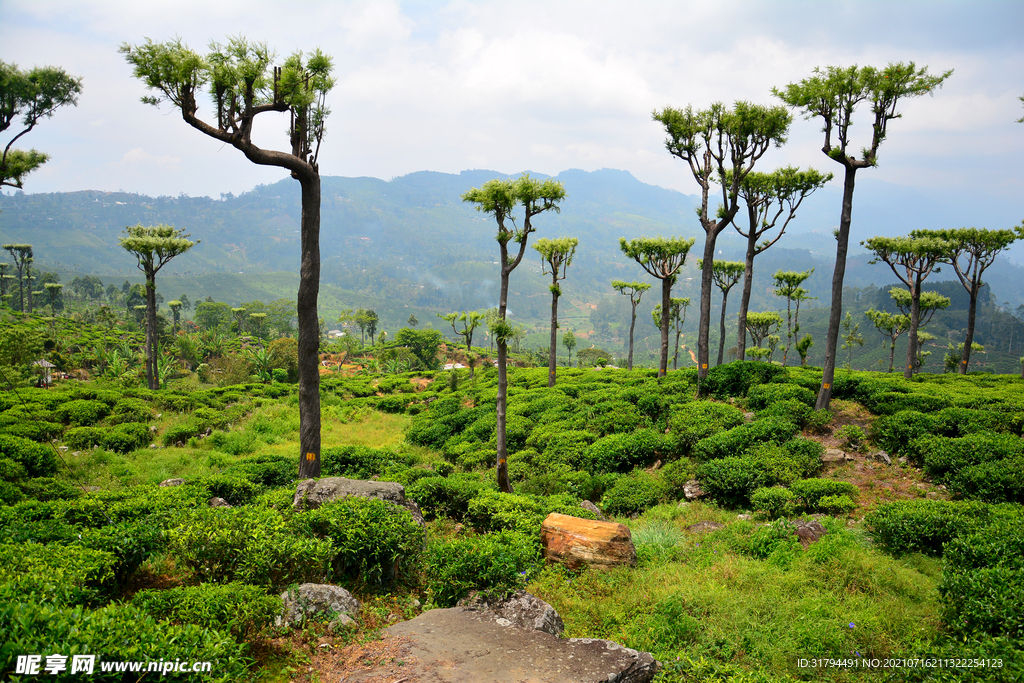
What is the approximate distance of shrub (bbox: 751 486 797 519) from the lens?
391 inches

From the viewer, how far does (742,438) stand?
42.3 feet

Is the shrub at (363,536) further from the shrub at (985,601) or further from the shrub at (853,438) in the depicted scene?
the shrub at (853,438)

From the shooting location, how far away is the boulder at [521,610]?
6012mm

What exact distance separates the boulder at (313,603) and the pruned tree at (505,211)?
580 cm

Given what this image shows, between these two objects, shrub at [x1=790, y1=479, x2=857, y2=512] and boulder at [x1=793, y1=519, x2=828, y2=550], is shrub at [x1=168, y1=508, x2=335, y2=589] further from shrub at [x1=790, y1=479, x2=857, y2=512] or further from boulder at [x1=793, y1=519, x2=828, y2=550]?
shrub at [x1=790, y1=479, x2=857, y2=512]

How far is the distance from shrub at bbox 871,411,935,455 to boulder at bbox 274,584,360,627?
1309cm

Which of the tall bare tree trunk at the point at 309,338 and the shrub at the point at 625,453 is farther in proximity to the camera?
the shrub at the point at 625,453

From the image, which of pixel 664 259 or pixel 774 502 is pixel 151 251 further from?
pixel 774 502

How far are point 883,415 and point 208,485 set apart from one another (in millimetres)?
17565

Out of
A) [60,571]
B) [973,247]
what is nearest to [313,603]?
[60,571]

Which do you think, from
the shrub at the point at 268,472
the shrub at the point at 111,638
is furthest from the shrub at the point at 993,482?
the shrub at the point at 268,472

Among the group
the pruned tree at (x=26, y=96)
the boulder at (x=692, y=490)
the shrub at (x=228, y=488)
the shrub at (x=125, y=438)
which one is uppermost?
the pruned tree at (x=26, y=96)

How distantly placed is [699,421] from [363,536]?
11059 millimetres

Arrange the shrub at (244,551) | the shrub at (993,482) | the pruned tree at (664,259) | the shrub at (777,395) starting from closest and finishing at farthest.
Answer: the shrub at (244,551) → the shrub at (993,482) → the shrub at (777,395) → the pruned tree at (664,259)
